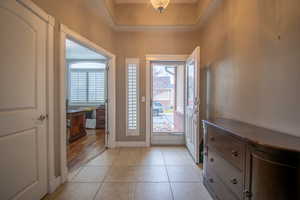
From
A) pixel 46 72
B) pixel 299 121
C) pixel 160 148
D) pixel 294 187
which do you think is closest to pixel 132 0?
pixel 46 72

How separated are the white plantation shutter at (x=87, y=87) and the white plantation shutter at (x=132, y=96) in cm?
357

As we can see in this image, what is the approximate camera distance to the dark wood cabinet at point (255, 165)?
3.46 ft

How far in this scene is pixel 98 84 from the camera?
7410 mm

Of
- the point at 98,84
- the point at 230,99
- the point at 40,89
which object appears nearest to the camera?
the point at 40,89

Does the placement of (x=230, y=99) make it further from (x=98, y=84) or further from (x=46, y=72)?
(x=98, y=84)

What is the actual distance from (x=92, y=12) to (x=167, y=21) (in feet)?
5.41

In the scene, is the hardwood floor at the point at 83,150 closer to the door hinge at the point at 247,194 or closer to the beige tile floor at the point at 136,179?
the beige tile floor at the point at 136,179

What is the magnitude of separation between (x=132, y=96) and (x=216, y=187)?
273 cm

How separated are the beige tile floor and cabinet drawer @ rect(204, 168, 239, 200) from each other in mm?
133

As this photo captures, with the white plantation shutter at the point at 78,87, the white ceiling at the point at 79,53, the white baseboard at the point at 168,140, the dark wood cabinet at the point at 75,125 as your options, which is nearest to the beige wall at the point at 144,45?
the white baseboard at the point at 168,140

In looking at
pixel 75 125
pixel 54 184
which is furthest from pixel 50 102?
pixel 75 125

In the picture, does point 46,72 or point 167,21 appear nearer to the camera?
point 46,72

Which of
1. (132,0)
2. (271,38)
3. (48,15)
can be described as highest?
(132,0)

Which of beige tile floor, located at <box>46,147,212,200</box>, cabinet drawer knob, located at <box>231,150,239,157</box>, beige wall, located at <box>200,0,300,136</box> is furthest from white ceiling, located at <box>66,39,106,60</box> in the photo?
cabinet drawer knob, located at <box>231,150,239,157</box>
